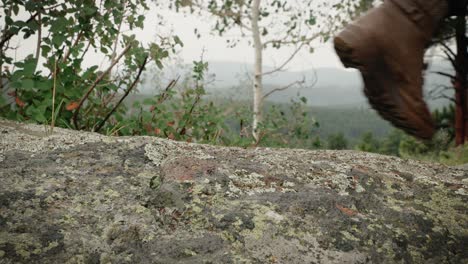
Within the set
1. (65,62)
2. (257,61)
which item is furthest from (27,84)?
(257,61)

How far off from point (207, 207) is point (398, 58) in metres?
0.81

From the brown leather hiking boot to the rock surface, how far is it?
0.23 meters

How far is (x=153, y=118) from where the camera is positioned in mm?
2551

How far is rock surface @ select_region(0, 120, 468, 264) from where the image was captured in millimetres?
955

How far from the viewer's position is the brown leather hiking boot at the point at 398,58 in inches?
52.4

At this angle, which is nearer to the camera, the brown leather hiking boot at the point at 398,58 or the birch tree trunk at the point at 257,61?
the brown leather hiking boot at the point at 398,58

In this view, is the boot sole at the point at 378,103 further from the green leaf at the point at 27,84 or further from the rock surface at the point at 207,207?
the green leaf at the point at 27,84

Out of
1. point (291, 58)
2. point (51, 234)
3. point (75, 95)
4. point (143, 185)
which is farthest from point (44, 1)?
point (291, 58)

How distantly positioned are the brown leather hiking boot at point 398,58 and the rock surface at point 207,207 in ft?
0.75

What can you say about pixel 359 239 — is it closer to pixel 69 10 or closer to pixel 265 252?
pixel 265 252

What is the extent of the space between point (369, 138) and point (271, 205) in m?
36.7

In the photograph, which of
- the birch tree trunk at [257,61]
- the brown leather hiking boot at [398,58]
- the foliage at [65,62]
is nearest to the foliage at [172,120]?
the foliage at [65,62]

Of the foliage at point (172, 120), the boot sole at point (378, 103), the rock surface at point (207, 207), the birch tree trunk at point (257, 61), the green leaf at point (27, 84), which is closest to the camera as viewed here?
the rock surface at point (207, 207)

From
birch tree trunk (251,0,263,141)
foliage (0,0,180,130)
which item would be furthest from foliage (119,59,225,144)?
birch tree trunk (251,0,263,141)
